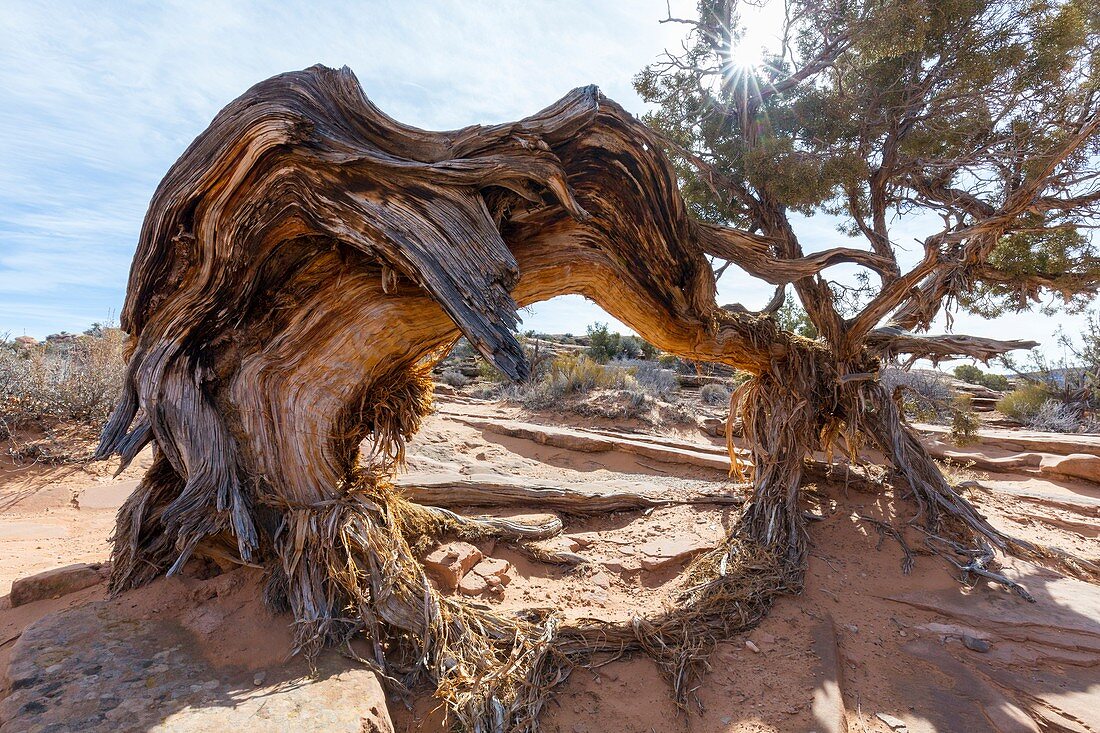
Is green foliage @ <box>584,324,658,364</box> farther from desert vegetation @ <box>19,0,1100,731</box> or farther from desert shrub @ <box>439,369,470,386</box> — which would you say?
desert vegetation @ <box>19,0,1100,731</box>

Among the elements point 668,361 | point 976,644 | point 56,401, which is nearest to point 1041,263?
point 976,644

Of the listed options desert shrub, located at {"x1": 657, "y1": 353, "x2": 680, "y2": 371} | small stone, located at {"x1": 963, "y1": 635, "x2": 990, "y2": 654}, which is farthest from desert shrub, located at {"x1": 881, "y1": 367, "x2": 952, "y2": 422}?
small stone, located at {"x1": 963, "y1": 635, "x2": 990, "y2": 654}

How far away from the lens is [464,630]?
2.55 metres

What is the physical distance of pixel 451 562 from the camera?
3.31 meters

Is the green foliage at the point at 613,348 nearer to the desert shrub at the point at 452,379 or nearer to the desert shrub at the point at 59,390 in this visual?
the desert shrub at the point at 452,379

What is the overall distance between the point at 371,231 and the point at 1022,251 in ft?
19.3

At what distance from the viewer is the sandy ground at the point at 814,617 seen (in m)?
2.39

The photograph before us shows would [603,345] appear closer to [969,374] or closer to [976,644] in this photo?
[969,374]

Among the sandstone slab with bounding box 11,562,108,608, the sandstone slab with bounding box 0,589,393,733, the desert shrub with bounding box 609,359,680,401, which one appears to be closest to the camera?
the sandstone slab with bounding box 0,589,393,733

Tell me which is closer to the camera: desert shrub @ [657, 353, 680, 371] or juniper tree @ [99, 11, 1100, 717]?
juniper tree @ [99, 11, 1100, 717]

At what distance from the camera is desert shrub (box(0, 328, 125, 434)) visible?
259 inches

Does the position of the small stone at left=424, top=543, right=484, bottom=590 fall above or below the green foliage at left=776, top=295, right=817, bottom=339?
below

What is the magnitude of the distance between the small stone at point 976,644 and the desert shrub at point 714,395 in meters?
10.5

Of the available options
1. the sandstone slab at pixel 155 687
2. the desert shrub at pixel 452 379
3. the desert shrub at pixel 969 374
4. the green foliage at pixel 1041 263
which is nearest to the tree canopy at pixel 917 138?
the green foliage at pixel 1041 263
